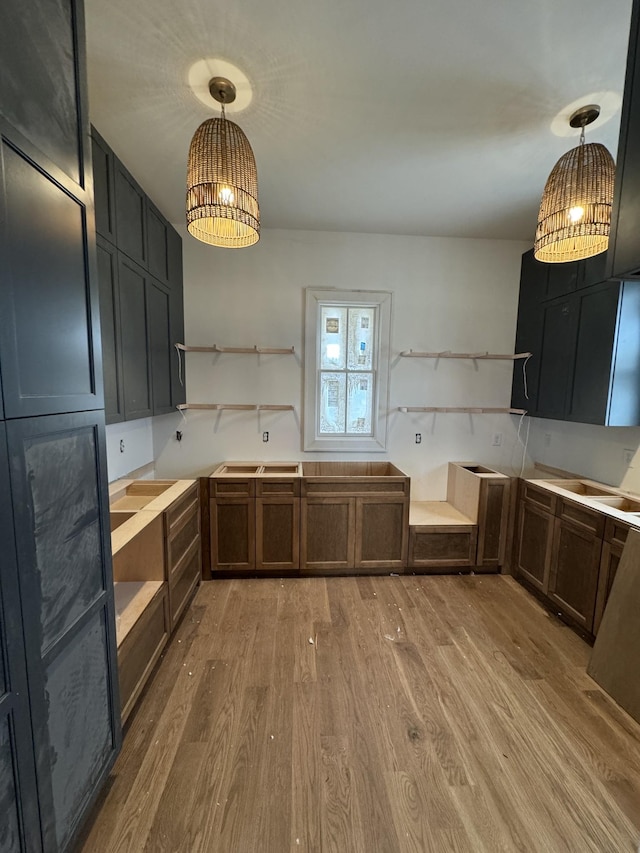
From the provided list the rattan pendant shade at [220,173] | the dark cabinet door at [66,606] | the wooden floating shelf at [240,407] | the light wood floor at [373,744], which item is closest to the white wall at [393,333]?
the wooden floating shelf at [240,407]

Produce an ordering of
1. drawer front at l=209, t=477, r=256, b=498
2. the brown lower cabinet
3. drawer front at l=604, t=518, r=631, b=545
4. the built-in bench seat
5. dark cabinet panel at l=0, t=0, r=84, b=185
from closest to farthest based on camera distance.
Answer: dark cabinet panel at l=0, t=0, r=84, b=185 < drawer front at l=604, t=518, r=631, b=545 < the brown lower cabinet < drawer front at l=209, t=477, r=256, b=498 < the built-in bench seat

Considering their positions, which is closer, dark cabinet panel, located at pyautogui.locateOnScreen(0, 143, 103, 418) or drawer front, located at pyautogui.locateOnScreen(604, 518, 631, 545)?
dark cabinet panel, located at pyautogui.locateOnScreen(0, 143, 103, 418)

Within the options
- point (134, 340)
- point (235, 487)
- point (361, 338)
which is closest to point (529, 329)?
point (361, 338)

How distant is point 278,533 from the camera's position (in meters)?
2.76

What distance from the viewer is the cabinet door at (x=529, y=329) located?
295cm

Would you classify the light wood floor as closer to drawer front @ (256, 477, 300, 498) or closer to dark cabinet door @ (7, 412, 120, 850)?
dark cabinet door @ (7, 412, 120, 850)

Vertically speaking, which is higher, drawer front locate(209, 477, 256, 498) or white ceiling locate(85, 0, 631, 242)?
white ceiling locate(85, 0, 631, 242)

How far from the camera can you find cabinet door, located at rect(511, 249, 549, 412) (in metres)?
2.95

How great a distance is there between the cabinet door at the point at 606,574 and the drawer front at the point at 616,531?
0.02m

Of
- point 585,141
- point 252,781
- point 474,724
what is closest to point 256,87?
point 585,141

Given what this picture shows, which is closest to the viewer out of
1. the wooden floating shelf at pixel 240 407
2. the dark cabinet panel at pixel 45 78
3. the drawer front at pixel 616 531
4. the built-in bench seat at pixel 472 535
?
the dark cabinet panel at pixel 45 78

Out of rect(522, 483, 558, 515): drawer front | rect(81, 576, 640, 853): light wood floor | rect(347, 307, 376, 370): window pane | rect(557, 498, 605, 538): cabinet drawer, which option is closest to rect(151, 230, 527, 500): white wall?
rect(347, 307, 376, 370): window pane

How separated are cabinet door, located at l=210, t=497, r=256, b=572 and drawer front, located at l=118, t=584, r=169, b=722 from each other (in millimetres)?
787

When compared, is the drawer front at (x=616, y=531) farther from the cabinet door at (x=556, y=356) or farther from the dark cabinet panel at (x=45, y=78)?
the dark cabinet panel at (x=45, y=78)
